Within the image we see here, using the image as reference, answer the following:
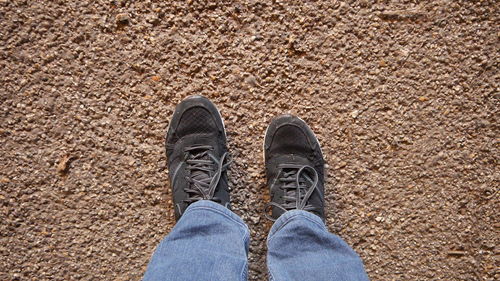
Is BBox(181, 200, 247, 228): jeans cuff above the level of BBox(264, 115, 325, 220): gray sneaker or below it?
below

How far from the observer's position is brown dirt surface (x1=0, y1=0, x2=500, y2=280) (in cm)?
79

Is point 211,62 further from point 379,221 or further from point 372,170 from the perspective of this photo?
point 379,221

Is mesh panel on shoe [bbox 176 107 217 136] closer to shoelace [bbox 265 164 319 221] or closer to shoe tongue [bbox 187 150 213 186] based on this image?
shoe tongue [bbox 187 150 213 186]

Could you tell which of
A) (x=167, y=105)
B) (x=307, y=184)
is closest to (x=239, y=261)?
(x=307, y=184)

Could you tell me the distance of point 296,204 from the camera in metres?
0.83

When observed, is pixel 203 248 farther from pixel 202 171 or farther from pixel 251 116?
pixel 251 116

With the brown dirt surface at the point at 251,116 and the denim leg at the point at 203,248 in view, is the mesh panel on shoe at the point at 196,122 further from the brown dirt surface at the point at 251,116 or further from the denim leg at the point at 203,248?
the denim leg at the point at 203,248

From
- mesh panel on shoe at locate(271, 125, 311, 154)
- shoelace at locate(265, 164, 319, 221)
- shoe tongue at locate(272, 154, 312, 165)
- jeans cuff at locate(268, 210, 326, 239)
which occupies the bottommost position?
jeans cuff at locate(268, 210, 326, 239)

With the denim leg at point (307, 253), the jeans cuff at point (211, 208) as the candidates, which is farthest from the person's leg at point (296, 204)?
the jeans cuff at point (211, 208)

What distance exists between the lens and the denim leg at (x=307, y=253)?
0.67 m

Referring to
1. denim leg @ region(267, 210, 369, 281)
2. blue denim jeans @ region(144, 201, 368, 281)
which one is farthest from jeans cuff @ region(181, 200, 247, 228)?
denim leg @ region(267, 210, 369, 281)

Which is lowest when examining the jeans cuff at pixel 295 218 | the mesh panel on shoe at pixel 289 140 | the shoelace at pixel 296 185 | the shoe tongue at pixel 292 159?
the jeans cuff at pixel 295 218

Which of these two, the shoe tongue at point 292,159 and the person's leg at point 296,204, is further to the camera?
the shoe tongue at point 292,159

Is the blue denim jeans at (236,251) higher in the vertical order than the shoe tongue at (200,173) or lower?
lower
